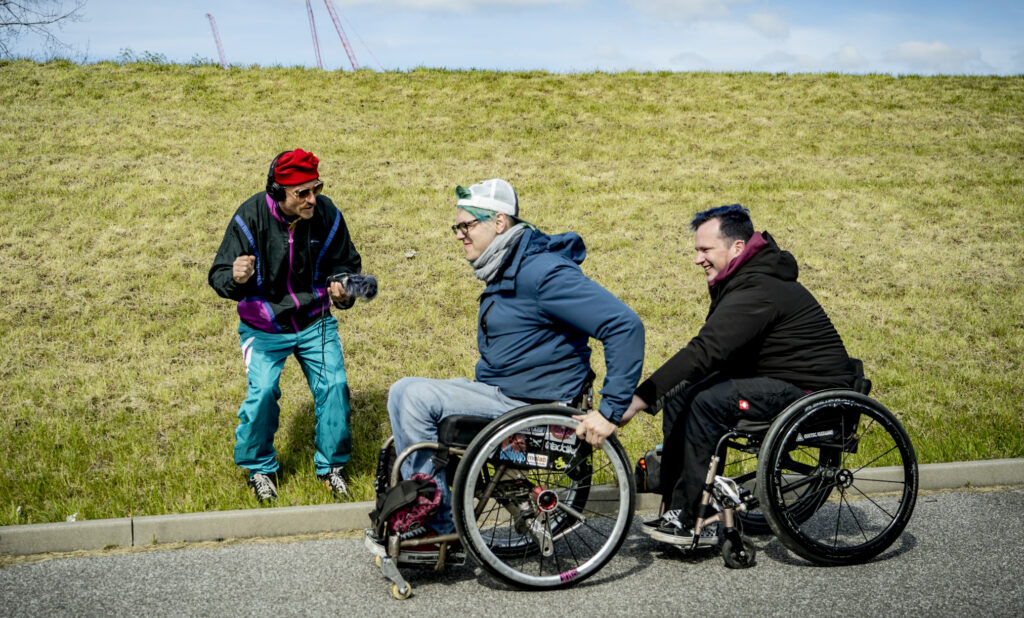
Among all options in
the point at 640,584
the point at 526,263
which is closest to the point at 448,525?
the point at 640,584

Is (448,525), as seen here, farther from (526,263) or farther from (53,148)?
(53,148)

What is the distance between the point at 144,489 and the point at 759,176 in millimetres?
12059

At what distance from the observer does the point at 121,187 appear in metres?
12.5

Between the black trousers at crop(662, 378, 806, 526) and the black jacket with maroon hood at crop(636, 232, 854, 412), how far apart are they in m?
0.10

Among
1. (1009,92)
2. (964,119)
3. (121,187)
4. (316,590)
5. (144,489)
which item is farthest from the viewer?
(1009,92)

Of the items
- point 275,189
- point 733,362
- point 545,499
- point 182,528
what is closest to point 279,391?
point 182,528

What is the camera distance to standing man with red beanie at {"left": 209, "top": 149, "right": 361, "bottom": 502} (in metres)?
4.74

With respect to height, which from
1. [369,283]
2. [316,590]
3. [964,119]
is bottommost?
[316,590]

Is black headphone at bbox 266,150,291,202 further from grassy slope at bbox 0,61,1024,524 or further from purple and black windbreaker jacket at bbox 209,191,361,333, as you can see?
grassy slope at bbox 0,61,1024,524

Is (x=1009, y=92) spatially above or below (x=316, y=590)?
above

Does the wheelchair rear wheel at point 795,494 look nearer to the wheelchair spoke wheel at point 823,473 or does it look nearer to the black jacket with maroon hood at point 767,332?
the wheelchair spoke wheel at point 823,473

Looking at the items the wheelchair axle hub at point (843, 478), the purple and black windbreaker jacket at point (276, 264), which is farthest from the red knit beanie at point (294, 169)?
the wheelchair axle hub at point (843, 478)

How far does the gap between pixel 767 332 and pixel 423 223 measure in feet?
27.9

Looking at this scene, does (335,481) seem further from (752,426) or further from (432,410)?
(752,426)
